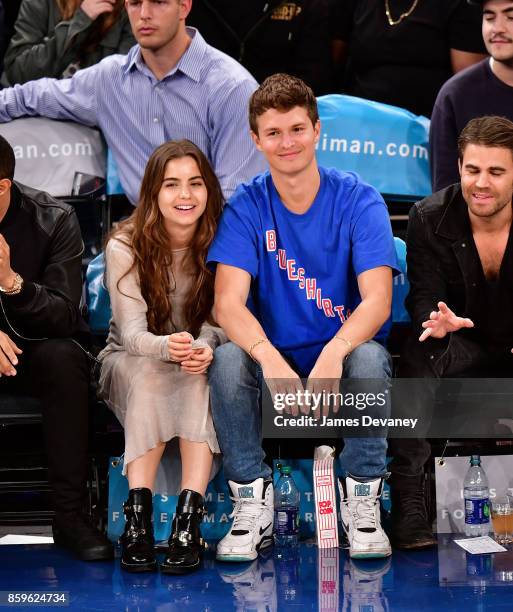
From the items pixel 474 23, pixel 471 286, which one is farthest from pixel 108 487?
pixel 474 23

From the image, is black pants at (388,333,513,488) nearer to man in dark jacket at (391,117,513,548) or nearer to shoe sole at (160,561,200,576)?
man in dark jacket at (391,117,513,548)

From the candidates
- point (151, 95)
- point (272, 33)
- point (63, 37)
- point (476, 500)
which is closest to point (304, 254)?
point (476, 500)

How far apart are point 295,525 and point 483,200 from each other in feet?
3.86

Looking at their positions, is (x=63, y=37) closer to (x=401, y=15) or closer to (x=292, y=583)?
(x=401, y=15)

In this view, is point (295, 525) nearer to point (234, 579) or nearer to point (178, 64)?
point (234, 579)

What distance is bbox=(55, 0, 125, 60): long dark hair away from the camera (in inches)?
177

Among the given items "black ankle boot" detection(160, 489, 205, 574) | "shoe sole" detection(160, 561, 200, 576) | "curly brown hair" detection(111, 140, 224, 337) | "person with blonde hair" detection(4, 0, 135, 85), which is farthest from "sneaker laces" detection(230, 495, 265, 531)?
"person with blonde hair" detection(4, 0, 135, 85)

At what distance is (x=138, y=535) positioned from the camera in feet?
10.6

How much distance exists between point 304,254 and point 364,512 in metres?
0.83

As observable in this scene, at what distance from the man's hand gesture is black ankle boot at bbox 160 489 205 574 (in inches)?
33.3

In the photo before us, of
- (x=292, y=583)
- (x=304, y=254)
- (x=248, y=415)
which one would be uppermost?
(x=304, y=254)

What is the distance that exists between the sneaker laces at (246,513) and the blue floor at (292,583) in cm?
11

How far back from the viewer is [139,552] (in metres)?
3.19

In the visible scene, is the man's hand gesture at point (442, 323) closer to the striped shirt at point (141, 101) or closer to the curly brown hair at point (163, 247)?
the curly brown hair at point (163, 247)
